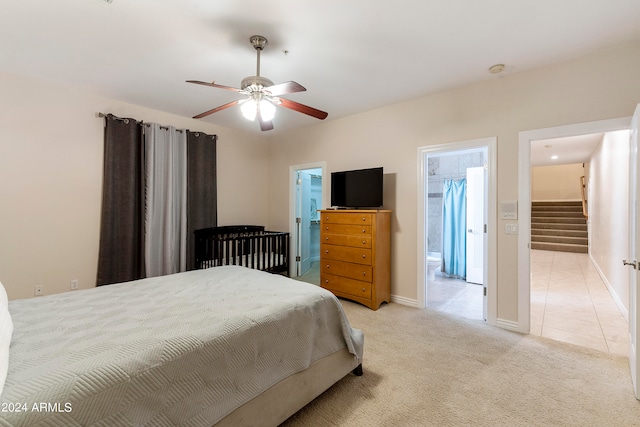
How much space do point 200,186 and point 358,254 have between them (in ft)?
8.67

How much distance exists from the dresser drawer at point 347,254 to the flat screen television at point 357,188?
614mm

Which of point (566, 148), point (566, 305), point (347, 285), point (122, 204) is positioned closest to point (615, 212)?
point (566, 305)

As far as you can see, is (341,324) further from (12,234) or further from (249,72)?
(12,234)

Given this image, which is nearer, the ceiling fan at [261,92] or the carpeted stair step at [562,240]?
the ceiling fan at [261,92]

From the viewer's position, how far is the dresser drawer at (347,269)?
348cm

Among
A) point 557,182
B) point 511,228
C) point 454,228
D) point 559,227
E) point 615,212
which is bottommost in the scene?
point 559,227

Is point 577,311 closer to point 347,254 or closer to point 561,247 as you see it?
point 347,254

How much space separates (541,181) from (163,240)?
38.5 ft

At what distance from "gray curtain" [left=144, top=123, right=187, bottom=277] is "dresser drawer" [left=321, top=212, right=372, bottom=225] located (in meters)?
2.11

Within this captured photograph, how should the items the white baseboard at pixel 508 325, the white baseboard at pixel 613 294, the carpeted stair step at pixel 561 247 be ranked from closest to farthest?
1. the white baseboard at pixel 508 325
2. the white baseboard at pixel 613 294
3. the carpeted stair step at pixel 561 247

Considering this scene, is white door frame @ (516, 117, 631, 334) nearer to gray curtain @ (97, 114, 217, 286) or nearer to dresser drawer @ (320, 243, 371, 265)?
dresser drawer @ (320, 243, 371, 265)

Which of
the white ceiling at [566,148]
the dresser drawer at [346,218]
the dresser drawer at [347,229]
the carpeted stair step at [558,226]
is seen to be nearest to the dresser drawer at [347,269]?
the dresser drawer at [347,229]

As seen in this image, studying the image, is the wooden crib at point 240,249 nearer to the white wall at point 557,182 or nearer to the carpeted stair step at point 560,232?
the carpeted stair step at point 560,232

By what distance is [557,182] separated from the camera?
9633 millimetres
